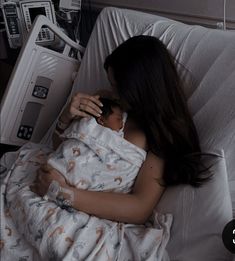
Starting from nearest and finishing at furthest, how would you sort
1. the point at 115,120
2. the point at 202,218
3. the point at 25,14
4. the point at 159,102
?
the point at 202,218, the point at 159,102, the point at 115,120, the point at 25,14

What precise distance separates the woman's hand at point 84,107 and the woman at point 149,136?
0.34ft

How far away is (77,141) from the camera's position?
127 centimetres

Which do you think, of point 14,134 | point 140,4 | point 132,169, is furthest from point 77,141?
point 140,4

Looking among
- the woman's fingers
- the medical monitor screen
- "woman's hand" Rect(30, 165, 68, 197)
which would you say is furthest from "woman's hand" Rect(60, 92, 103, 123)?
the medical monitor screen

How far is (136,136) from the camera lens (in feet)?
4.22

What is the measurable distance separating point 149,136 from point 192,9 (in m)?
0.92

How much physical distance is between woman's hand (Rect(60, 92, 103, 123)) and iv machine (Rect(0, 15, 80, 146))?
0.41m

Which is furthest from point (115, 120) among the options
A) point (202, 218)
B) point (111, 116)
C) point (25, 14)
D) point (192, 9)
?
point (25, 14)

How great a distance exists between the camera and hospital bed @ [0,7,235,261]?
1.11 meters

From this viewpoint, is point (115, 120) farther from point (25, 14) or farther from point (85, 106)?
point (25, 14)

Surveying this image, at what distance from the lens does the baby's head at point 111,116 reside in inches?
52.2

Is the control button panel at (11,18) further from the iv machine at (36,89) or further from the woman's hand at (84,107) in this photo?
the woman's hand at (84,107)

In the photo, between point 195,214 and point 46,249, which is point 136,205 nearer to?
point 195,214

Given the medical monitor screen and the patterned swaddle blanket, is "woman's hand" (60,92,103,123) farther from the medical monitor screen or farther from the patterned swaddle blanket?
the medical monitor screen
